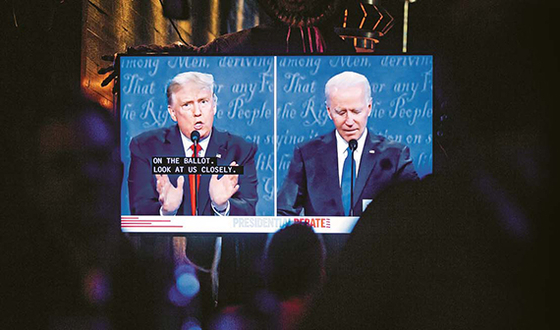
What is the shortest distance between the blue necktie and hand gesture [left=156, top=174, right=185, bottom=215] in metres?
0.55

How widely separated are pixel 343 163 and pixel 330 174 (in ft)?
0.19

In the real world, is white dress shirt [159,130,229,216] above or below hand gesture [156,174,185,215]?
above

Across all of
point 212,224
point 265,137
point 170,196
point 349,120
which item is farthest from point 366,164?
point 170,196

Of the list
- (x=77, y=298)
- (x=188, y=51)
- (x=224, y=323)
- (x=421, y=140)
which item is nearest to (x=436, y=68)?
(x=421, y=140)

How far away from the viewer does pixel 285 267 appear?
6.39 ft

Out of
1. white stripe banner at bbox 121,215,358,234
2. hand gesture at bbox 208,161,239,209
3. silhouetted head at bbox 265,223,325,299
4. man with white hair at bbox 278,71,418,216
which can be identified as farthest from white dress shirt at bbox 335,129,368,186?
hand gesture at bbox 208,161,239,209

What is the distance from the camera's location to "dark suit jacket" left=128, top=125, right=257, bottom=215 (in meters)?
1.77

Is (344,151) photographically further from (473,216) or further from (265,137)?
(473,216)

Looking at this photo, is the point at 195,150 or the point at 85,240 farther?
the point at 85,240

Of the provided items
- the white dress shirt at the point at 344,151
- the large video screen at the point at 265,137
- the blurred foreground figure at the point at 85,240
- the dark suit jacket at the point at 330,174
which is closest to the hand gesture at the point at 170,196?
the large video screen at the point at 265,137

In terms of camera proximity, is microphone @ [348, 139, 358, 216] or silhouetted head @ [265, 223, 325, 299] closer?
microphone @ [348, 139, 358, 216]

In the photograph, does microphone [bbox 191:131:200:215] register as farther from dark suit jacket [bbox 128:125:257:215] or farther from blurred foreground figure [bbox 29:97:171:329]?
blurred foreground figure [bbox 29:97:171:329]

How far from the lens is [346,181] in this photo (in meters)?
1.77

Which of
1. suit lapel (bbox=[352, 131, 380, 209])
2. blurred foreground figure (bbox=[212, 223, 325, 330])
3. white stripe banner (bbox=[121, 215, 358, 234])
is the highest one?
suit lapel (bbox=[352, 131, 380, 209])
